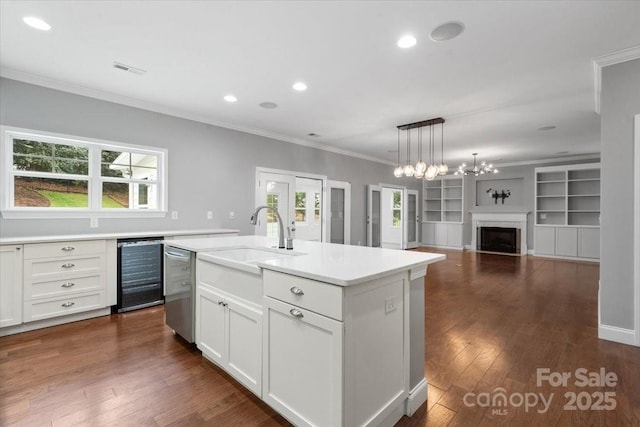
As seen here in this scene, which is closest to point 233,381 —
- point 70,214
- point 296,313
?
point 296,313

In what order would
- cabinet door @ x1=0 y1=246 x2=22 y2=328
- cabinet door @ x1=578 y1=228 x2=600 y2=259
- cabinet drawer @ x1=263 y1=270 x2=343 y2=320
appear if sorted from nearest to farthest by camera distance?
cabinet drawer @ x1=263 y1=270 x2=343 y2=320 < cabinet door @ x1=0 y1=246 x2=22 y2=328 < cabinet door @ x1=578 y1=228 x2=600 y2=259

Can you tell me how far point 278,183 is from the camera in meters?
5.92

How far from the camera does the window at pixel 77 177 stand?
10.9 ft

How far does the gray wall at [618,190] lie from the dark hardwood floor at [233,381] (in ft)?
1.36

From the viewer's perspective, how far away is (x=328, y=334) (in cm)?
139

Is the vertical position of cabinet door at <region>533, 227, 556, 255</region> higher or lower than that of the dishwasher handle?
lower

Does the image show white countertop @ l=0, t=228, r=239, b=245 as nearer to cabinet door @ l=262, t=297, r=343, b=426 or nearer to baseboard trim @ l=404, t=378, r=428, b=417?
cabinet door @ l=262, t=297, r=343, b=426

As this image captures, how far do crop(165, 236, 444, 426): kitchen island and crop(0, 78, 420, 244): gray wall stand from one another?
9.04 ft

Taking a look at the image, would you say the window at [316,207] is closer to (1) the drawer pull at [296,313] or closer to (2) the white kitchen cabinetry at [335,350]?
(2) the white kitchen cabinetry at [335,350]

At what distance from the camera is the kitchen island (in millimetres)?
1373

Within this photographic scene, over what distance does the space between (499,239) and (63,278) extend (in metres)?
9.93

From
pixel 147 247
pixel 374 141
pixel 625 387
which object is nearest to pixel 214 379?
pixel 147 247

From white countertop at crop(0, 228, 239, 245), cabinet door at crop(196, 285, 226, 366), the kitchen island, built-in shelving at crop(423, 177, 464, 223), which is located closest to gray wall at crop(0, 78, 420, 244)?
white countertop at crop(0, 228, 239, 245)

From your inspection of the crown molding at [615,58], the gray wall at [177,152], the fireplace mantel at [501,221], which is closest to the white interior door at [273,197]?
the gray wall at [177,152]
